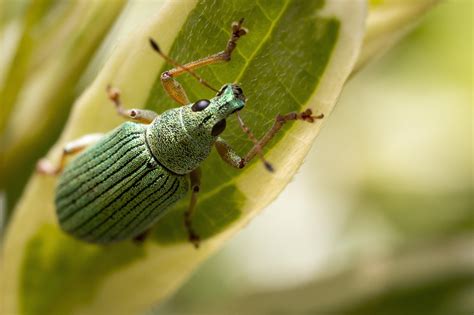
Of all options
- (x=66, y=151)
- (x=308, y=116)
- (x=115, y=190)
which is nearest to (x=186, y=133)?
(x=115, y=190)

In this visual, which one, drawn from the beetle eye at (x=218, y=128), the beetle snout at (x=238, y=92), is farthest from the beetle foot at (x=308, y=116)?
the beetle eye at (x=218, y=128)

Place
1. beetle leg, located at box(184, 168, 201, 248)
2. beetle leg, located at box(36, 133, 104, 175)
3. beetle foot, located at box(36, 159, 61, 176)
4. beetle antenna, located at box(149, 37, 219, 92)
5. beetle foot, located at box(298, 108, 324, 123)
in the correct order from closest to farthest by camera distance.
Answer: beetle foot, located at box(298, 108, 324, 123)
beetle antenna, located at box(149, 37, 219, 92)
beetle leg, located at box(184, 168, 201, 248)
beetle leg, located at box(36, 133, 104, 175)
beetle foot, located at box(36, 159, 61, 176)

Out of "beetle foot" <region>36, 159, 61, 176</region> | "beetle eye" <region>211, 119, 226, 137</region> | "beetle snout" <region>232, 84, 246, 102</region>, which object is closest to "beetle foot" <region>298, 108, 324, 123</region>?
"beetle snout" <region>232, 84, 246, 102</region>

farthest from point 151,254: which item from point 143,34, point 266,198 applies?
point 143,34

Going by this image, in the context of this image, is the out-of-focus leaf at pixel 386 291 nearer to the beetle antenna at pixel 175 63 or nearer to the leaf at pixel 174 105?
the leaf at pixel 174 105

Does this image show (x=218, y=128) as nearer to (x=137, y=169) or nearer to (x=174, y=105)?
(x=174, y=105)

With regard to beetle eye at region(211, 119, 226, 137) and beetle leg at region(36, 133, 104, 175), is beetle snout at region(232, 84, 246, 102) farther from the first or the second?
beetle leg at region(36, 133, 104, 175)
